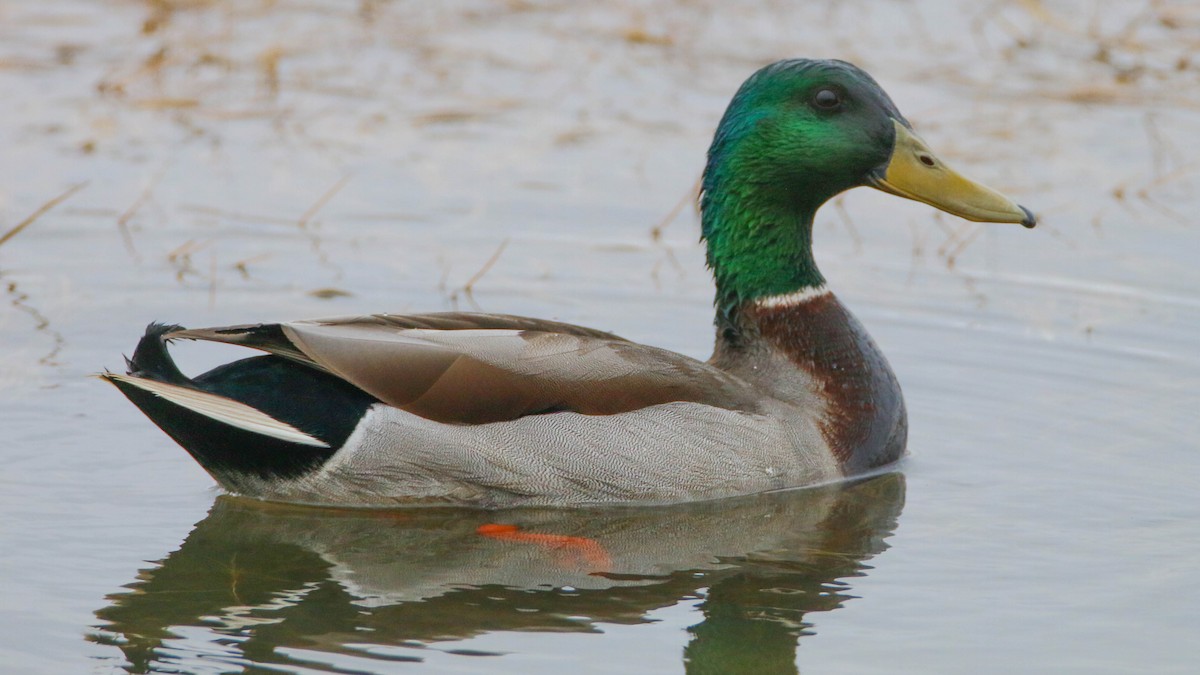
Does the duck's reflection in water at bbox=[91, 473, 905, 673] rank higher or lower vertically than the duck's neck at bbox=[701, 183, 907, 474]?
lower

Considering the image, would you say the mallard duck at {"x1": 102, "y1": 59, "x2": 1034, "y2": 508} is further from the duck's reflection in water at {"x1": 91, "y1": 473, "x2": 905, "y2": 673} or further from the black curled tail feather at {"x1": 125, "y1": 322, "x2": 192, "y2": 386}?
the duck's reflection in water at {"x1": 91, "y1": 473, "x2": 905, "y2": 673}

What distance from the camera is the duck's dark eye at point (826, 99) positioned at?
6.83m

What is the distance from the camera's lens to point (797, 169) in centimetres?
688

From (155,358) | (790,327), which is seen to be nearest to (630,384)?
(790,327)

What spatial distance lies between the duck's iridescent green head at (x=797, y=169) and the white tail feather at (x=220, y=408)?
73.9 inches

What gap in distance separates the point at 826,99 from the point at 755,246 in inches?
23.7

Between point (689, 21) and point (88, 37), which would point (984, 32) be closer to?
point (689, 21)

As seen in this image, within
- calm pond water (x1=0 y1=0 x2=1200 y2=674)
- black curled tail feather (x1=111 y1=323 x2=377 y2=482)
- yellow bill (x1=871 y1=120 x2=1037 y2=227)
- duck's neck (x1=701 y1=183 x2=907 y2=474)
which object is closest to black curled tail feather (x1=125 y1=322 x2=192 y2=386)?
black curled tail feather (x1=111 y1=323 x2=377 y2=482)

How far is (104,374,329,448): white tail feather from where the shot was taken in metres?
5.85

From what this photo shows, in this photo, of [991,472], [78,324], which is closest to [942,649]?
[991,472]

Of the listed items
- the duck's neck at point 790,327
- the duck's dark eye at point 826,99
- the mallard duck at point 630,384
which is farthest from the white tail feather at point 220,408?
the duck's dark eye at point 826,99

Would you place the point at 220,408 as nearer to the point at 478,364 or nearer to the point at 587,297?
the point at 478,364

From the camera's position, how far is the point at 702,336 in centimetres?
813

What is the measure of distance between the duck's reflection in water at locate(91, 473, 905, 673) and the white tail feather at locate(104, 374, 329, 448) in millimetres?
374
